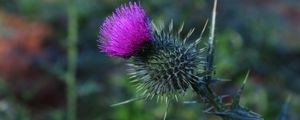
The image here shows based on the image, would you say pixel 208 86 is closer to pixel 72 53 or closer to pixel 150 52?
pixel 150 52

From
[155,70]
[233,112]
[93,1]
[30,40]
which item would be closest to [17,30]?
[30,40]

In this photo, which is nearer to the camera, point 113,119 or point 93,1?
point 113,119

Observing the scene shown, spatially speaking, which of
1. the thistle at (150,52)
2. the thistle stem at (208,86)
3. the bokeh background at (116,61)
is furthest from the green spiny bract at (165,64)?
the bokeh background at (116,61)

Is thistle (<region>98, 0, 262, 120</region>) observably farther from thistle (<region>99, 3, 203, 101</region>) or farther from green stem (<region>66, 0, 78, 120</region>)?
green stem (<region>66, 0, 78, 120</region>)

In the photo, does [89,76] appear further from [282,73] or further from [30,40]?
[282,73]

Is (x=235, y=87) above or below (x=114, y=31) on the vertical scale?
below

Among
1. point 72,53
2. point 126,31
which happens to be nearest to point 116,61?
point 72,53

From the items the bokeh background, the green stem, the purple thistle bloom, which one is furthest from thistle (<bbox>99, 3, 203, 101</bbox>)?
the green stem
